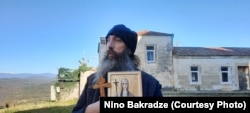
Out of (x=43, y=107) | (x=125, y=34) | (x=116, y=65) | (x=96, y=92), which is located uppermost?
(x=125, y=34)

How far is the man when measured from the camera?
1.57 metres

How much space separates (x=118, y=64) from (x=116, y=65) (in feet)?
0.03

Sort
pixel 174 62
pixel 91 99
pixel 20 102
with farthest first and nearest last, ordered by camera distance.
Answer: pixel 174 62, pixel 20 102, pixel 91 99

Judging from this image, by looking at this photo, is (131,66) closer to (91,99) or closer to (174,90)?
(91,99)

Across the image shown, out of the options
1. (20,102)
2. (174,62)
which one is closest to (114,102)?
(20,102)

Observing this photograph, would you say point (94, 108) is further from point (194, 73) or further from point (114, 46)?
point (194, 73)

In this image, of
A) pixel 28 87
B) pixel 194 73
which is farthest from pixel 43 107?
pixel 194 73

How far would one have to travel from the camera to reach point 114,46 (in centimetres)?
164

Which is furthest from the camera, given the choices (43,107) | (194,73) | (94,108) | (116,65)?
(194,73)

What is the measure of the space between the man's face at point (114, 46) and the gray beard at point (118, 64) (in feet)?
0.05

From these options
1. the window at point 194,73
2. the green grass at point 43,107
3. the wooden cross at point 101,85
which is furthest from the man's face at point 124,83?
the window at point 194,73

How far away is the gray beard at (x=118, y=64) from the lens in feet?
5.44

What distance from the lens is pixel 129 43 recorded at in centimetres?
163

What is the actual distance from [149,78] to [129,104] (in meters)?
0.13
